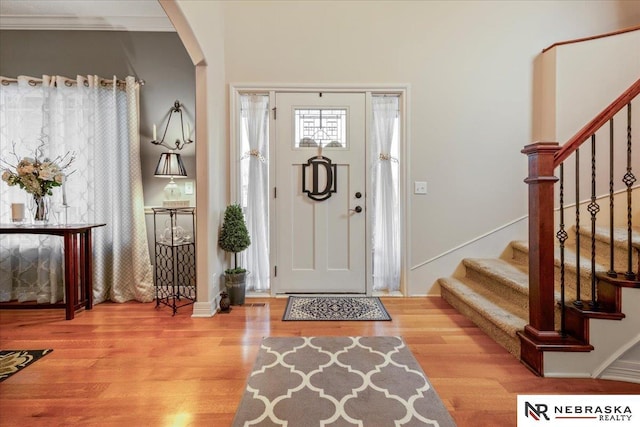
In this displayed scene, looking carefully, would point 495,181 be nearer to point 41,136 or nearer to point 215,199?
point 215,199

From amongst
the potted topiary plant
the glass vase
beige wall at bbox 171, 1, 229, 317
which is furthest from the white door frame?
the glass vase

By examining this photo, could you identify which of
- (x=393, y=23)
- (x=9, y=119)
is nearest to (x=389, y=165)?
(x=393, y=23)

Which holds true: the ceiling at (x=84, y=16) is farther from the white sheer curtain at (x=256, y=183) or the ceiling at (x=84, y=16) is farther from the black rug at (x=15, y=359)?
the black rug at (x=15, y=359)

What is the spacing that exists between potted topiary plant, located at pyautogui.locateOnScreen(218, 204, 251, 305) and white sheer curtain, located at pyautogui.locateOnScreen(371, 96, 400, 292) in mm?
1376

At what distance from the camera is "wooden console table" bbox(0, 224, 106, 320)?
2.76 metres

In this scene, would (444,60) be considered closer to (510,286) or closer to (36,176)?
(510,286)

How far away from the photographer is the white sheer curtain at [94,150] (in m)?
3.17

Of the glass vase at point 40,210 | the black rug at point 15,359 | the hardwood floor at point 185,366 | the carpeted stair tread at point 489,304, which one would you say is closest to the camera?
the hardwood floor at point 185,366

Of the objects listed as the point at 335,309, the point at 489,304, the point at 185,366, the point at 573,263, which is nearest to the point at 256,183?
the point at 335,309

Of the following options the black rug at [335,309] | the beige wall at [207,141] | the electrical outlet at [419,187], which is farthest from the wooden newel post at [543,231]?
the beige wall at [207,141]

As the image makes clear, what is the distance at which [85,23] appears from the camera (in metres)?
3.23

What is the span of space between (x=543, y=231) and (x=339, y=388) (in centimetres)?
146

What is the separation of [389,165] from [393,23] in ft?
4.70

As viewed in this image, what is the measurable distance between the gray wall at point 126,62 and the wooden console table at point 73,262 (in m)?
0.66
